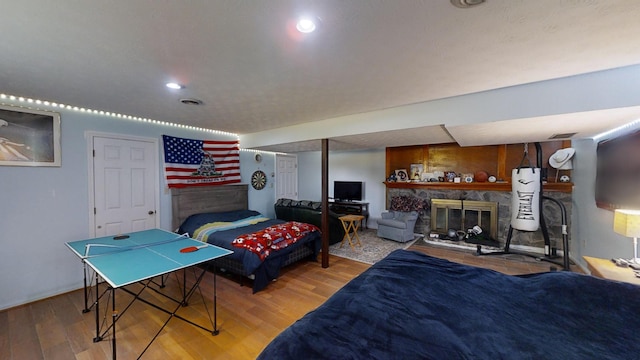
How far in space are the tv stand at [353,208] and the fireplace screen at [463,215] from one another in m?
1.79

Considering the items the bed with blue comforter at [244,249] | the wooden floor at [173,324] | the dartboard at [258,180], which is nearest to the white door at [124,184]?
the bed with blue comforter at [244,249]

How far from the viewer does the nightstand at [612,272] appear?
1.93 m

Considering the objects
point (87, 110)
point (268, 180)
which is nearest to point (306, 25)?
point (87, 110)

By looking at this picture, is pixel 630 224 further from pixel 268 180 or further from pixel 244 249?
pixel 268 180

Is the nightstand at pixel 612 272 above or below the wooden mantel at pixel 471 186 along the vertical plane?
below

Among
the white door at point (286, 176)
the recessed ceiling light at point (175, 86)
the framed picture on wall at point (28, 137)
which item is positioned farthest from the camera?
the white door at point (286, 176)

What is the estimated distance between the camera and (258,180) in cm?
584

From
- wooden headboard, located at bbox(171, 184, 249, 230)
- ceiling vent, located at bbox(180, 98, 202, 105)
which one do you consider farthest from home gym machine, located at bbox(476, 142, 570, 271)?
ceiling vent, located at bbox(180, 98, 202, 105)

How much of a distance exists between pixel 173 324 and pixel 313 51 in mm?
2954

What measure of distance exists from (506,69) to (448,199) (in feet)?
13.2

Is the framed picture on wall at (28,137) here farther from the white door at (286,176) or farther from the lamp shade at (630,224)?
the lamp shade at (630,224)

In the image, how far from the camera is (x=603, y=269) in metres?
2.12

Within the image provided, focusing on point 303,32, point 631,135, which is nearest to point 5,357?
point 303,32

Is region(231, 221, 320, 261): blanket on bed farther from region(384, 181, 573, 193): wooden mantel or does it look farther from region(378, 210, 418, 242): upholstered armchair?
region(384, 181, 573, 193): wooden mantel
